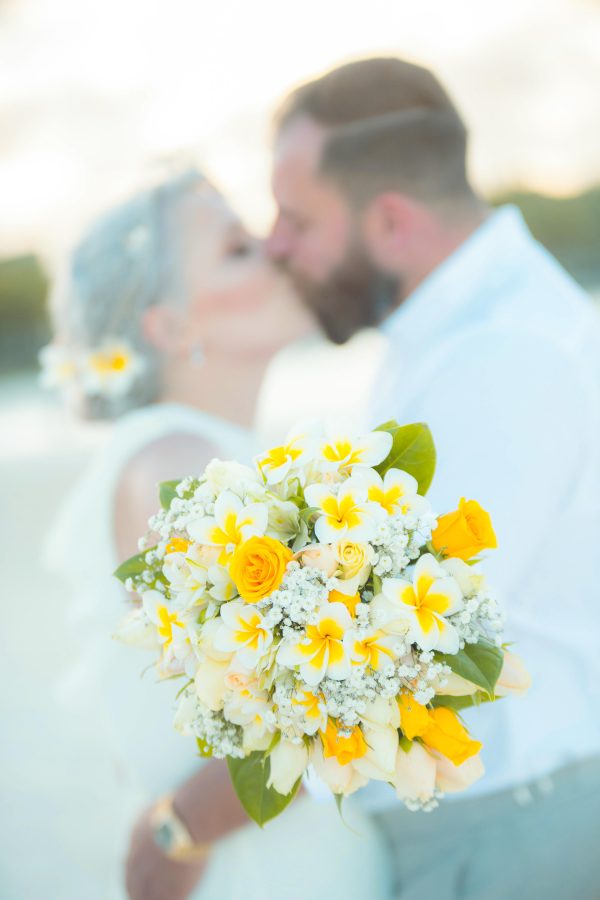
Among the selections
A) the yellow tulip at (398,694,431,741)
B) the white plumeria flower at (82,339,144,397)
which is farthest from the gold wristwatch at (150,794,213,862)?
the white plumeria flower at (82,339,144,397)

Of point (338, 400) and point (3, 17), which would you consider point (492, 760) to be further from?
point (338, 400)

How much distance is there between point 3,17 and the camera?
3953 mm

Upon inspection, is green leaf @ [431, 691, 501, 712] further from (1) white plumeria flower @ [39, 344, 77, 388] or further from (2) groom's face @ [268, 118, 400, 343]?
(1) white plumeria flower @ [39, 344, 77, 388]

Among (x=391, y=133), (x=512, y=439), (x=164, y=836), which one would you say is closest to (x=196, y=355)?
(x=391, y=133)

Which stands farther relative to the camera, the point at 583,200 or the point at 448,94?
the point at 583,200

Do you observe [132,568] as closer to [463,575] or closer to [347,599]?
[347,599]

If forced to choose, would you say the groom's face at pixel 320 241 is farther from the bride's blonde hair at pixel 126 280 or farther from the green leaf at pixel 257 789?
the green leaf at pixel 257 789

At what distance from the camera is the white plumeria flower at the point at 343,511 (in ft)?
3.20

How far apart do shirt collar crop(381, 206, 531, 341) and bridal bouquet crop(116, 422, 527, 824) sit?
2.85 ft

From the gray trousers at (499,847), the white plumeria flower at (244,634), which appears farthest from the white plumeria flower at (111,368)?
the white plumeria flower at (244,634)

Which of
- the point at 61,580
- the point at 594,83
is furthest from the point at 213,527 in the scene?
the point at 594,83

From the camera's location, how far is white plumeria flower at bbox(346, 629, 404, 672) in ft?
3.14

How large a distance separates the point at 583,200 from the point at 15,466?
9.88 m

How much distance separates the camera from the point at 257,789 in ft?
3.57
